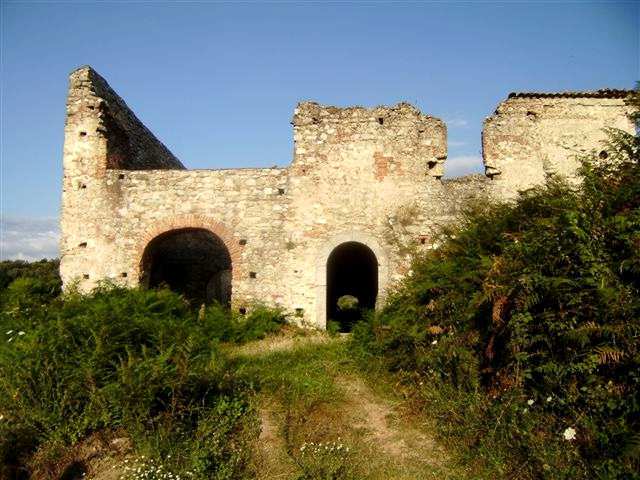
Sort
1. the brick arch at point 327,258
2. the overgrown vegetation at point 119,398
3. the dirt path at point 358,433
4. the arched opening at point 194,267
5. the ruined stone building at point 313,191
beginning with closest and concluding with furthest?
the dirt path at point 358,433 → the overgrown vegetation at point 119,398 → the brick arch at point 327,258 → the ruined stone building at point 313,191 → the arched opening at point 194,267

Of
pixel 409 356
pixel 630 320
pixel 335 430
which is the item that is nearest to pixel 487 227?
pixel 409 356

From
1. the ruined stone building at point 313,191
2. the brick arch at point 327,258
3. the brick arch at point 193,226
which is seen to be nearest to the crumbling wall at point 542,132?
the ruined stone building at point 313,191

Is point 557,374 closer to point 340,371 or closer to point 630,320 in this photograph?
point 630,320

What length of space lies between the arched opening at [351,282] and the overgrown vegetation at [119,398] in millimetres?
6093

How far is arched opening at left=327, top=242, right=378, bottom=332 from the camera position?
12.8 m

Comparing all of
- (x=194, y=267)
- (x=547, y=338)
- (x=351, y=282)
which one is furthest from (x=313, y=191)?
(x=547, y=338)

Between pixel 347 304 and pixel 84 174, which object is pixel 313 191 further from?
pixel 347 304

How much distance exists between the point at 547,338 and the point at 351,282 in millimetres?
10587

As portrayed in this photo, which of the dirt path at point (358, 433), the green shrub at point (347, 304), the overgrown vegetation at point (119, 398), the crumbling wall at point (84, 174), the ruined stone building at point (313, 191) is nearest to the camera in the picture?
the dirt path at point (358, 433)

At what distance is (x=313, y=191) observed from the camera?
432 inches

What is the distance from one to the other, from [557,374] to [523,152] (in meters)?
7.39

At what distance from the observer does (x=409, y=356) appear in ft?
24.3

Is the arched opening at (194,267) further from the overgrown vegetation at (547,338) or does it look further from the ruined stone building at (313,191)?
the overgrown vegetation at (547,338)

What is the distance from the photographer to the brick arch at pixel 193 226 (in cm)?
1091
